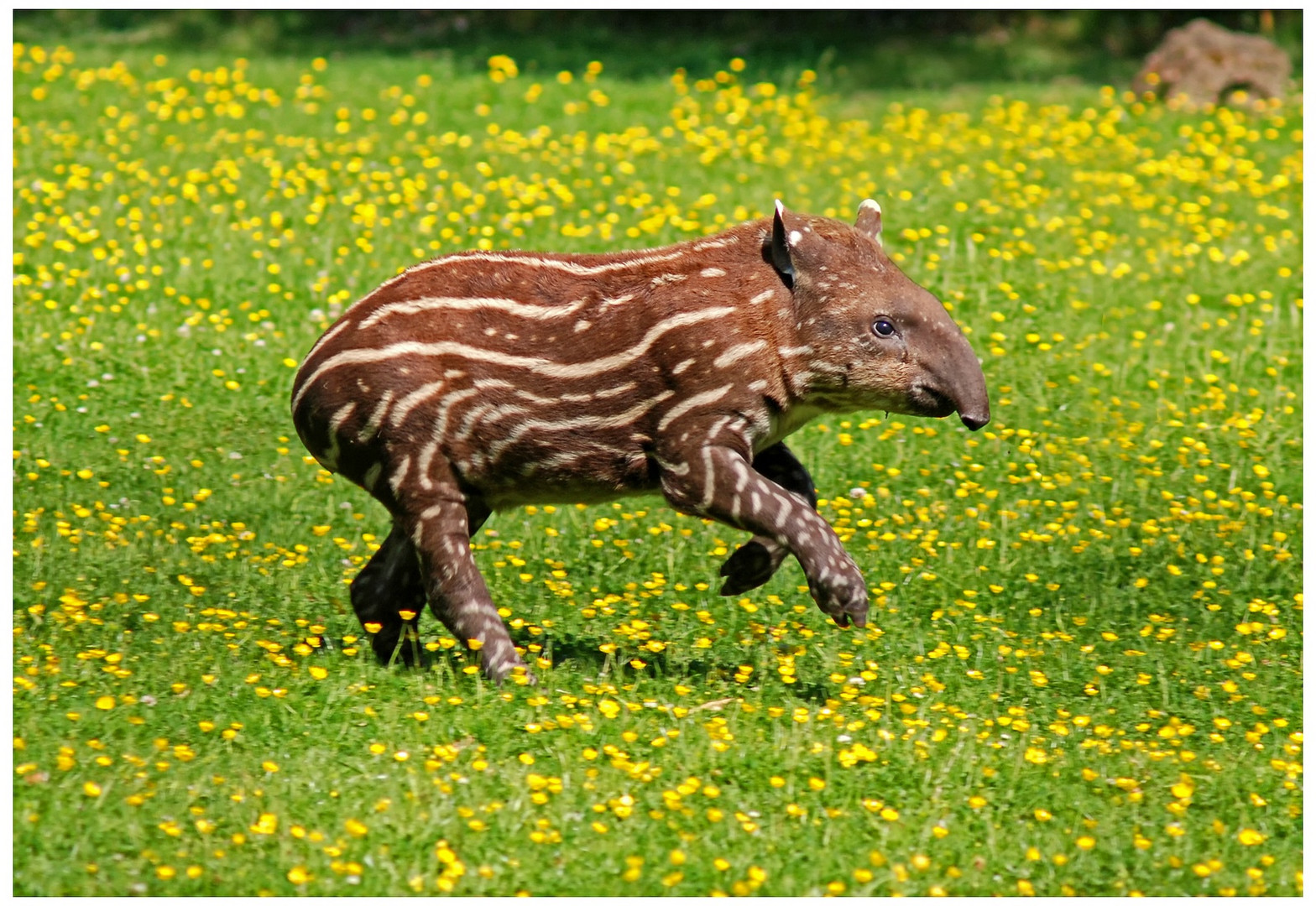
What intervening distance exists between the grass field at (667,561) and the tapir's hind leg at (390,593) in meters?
0.16

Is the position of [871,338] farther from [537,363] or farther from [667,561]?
[667,561]

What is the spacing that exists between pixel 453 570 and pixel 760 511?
144 centimetres

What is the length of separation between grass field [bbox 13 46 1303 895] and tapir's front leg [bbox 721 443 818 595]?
1.89 feet

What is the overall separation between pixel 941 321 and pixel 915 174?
31.9 ft

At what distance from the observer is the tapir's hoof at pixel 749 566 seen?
7.71 m

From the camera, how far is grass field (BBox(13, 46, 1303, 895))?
654cm

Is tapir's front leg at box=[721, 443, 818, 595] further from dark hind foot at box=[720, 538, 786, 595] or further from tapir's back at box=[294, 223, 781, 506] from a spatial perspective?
tapir's back at box=[294, 223, 781, 506]

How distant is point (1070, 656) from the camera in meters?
8.85

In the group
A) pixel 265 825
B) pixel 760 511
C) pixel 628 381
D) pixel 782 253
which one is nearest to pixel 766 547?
pixel 760 511

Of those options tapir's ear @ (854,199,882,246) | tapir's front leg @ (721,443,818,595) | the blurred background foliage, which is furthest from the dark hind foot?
the blurred background foliage

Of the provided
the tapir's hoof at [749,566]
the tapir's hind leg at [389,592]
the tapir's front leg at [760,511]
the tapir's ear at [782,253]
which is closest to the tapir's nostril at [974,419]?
the tapir's front leg at [760,511]

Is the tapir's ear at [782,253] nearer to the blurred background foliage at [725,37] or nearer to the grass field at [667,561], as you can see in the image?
the grass field at [667,561]

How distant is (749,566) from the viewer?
A: 7.75 meters

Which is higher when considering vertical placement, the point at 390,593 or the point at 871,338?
the point at 871,338
